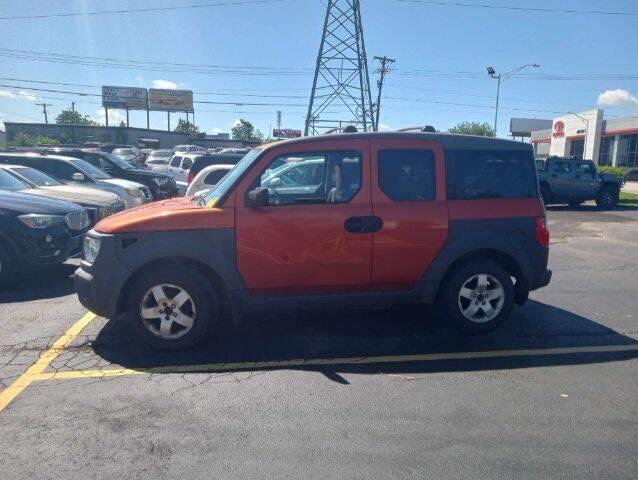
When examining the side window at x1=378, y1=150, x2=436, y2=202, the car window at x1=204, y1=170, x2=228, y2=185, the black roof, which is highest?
the black roof

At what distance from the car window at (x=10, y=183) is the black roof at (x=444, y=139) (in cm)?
603

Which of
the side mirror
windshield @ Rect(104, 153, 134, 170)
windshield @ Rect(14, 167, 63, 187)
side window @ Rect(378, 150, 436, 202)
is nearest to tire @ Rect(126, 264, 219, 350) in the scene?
the side mirror

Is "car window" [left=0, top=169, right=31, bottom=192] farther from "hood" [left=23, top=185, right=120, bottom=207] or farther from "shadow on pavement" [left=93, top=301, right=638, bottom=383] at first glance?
"shadow on pavement" [left=93, top=301, right=638, bottom=383]

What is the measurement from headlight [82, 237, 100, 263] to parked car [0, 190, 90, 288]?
8.09 feet

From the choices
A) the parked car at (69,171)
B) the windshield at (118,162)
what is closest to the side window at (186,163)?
the windshield at (118,162)

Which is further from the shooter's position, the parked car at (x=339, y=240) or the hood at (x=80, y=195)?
the hood at (x=80, y=195)

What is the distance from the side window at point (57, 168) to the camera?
11789mm

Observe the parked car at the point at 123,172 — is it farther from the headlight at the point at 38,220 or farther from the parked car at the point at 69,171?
the headlight at the point at 38,220

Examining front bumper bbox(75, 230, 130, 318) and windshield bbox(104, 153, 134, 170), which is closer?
front bumper bbox(75, 230, 130, 318)

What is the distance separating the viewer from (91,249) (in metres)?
4.78

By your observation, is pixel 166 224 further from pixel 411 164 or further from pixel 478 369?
pixel 478 369

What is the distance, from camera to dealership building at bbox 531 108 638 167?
168 ft

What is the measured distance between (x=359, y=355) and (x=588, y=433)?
1922mm

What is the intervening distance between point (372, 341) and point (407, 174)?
165 cm
